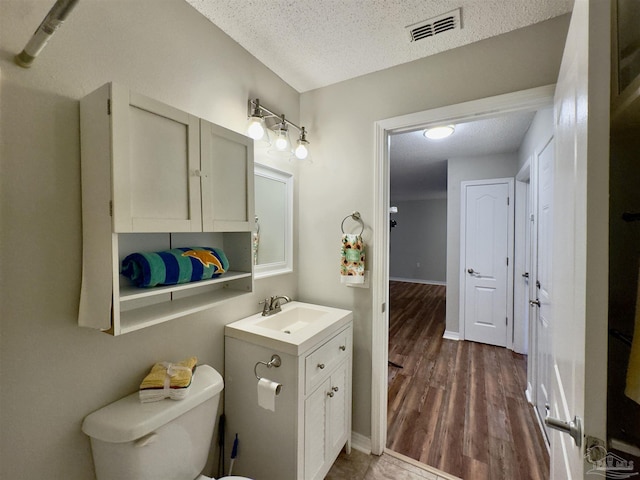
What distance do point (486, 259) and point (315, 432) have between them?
3.04m

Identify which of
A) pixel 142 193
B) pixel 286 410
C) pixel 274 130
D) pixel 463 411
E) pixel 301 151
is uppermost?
pixel 274 130

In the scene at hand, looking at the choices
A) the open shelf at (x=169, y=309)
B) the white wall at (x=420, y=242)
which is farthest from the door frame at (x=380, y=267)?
the white wall at (x=420, y=242)

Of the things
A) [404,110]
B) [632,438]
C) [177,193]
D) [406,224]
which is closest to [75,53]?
[177,193]

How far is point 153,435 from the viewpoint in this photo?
3.14ft

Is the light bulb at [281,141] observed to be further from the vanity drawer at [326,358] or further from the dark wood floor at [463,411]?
the dark wood floor at [463,411]

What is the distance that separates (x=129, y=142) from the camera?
0.88 m

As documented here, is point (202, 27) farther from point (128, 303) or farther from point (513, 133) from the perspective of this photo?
point (513, 133)

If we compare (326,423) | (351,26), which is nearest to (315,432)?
(326,423)

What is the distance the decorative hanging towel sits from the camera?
A: 1.70 m

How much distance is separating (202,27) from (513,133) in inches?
112

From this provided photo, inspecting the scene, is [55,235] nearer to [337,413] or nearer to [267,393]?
[267,393]

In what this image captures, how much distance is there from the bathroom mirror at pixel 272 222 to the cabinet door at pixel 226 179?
32 cm

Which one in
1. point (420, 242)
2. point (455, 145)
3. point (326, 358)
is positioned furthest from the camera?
point (420, 242)
